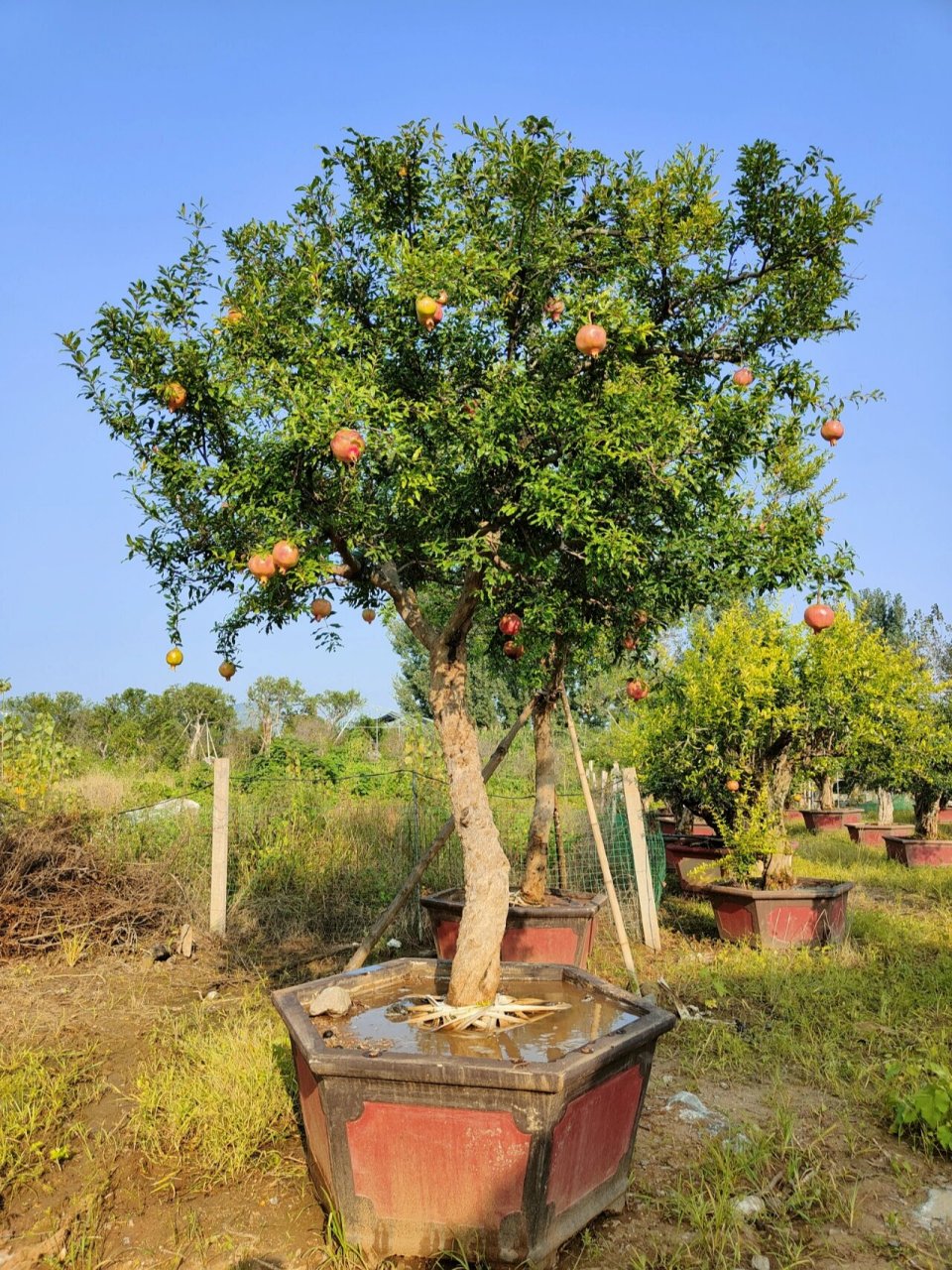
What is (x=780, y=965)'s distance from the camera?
22.5 ft

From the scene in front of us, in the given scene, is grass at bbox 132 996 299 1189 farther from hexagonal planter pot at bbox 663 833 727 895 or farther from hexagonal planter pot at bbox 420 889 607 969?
hexagonal planter pot at bbox 663 833 727 895

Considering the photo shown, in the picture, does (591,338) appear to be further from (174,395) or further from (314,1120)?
(314,1120)

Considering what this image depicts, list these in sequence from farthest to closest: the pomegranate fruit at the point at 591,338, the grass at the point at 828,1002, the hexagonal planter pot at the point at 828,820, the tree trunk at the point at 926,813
→ the hexagonal planter pot at the point at 828,820
the tree trunk at the point at 926,813
the grass at the point at 828,1002
the pomegranate fruit at the point at 591,338

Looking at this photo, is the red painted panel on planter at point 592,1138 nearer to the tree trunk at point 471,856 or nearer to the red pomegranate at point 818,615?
the tree trunk at point 471,856

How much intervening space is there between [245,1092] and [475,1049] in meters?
1.40

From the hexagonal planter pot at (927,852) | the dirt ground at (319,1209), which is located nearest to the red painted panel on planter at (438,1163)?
→ the dirt ground at (319,1209)

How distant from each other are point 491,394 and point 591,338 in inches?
20.8

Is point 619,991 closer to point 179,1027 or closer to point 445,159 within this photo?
point 179,1027

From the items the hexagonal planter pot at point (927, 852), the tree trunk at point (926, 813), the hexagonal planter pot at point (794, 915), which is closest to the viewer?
the hexagonal planter pot at point (794, 915)

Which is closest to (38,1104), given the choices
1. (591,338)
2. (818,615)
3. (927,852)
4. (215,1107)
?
(215,1107)

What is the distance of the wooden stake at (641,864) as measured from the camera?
7742mm

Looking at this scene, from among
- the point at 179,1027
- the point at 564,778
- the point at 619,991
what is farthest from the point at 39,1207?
the point at 564,778

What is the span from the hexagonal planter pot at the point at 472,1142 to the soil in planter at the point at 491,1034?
92mm

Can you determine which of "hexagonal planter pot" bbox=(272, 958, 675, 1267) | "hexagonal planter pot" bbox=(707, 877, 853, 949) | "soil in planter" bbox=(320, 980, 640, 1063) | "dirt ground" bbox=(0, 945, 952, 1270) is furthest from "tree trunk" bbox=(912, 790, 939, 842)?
"hexagonal planter pot" bbox=(272, 958, 675, 1267)
